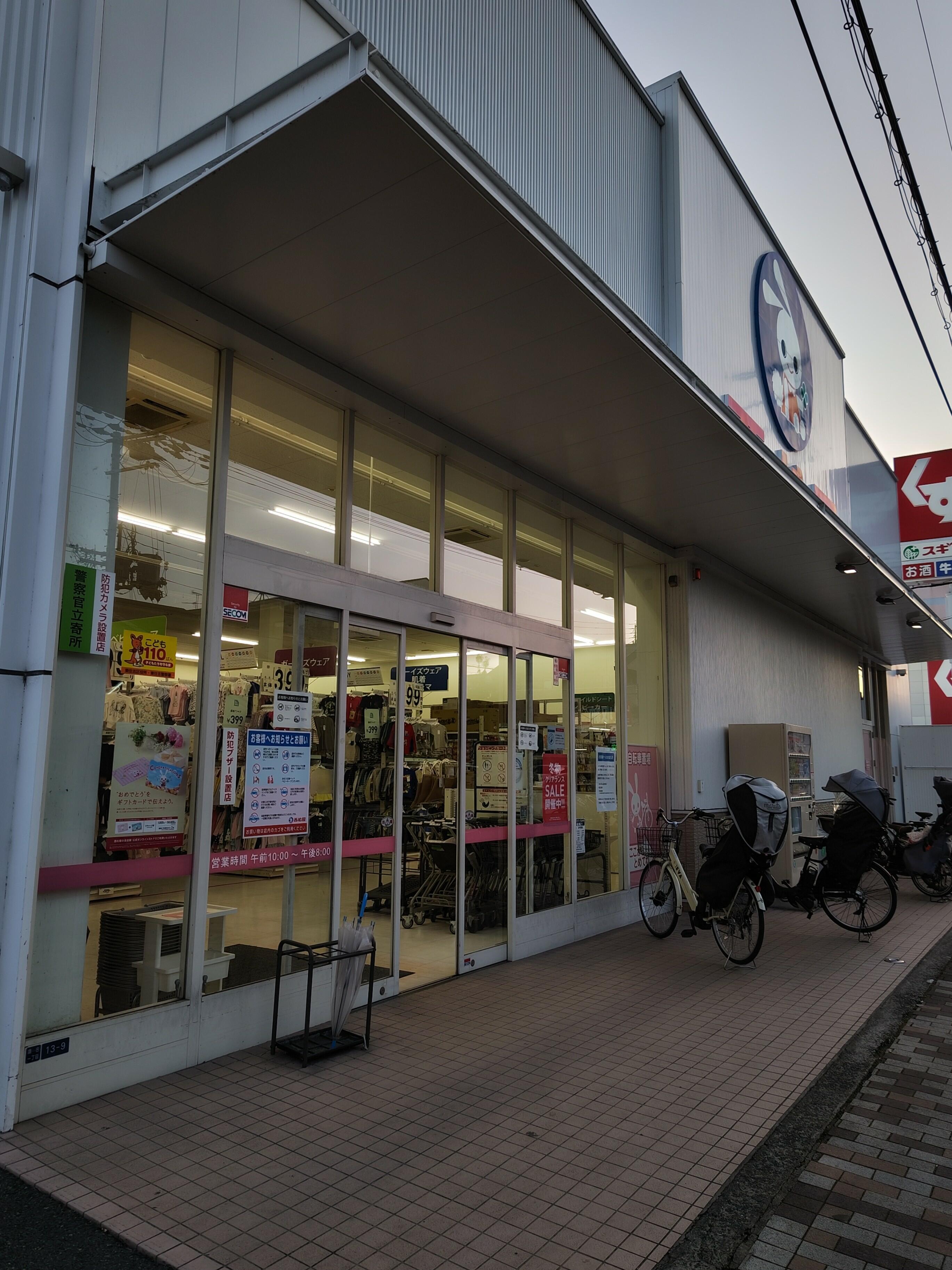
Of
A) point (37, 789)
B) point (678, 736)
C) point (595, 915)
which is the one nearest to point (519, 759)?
point (595, 915)

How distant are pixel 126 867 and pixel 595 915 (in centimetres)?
505

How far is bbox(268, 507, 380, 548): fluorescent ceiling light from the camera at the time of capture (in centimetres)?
539

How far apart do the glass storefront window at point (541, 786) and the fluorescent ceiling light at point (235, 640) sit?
2.83m

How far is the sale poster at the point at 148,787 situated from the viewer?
4285mm

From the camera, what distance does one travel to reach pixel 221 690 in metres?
4.85

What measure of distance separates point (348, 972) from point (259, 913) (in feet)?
2.00

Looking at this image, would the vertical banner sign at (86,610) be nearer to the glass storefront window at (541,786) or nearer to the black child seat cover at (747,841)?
the glass storefront window at (541,786)

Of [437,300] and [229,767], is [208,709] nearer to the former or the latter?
[229,767]

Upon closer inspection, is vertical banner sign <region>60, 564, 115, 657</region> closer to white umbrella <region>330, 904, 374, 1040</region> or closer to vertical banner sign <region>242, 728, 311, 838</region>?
vertical banner sign <region>242, 728, 311, 838</region>

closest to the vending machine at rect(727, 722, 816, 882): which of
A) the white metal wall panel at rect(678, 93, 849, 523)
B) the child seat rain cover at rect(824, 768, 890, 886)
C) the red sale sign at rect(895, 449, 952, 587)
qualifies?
the child seat rain cover at rect(824, 768, 890, 886)

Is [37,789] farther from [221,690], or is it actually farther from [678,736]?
[678,736]

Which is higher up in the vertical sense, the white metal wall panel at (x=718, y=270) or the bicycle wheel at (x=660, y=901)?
the white metal wall panel at (x=718, y=270)

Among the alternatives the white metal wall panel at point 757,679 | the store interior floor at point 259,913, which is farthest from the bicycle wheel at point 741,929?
the white metal wall panel at point 757,679

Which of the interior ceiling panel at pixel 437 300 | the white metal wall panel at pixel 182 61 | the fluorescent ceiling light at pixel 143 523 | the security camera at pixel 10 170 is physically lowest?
the fluorescent ceiling light at pixel 143 523
